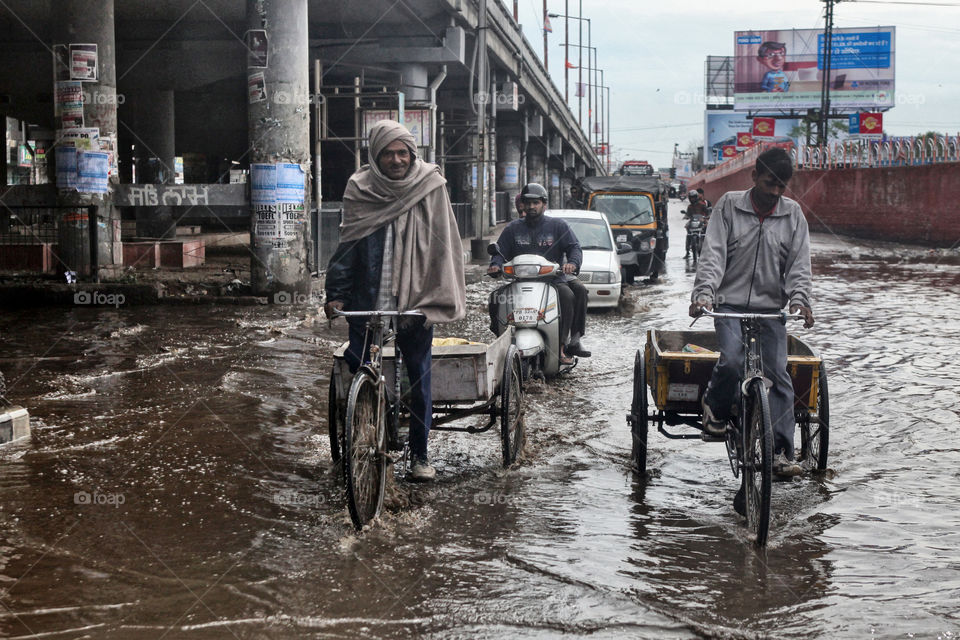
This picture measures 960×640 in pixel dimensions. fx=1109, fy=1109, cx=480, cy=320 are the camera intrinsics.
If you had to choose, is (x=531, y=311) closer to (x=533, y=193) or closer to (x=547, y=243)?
(x=547, y=243)

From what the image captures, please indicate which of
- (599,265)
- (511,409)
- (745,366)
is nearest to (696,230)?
(599,265)

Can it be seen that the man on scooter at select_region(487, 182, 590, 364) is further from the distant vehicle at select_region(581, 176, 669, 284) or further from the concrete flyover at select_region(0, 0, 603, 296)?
the distant vehicle at select_region(581, 176, 669, 284)

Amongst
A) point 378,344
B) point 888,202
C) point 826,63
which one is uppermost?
point 826,63

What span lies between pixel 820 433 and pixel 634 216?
16.2m

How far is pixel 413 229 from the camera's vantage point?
210 inches

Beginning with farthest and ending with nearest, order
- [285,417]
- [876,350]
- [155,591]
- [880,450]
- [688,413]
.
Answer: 1. [876,350]
2. [285,417]
3. [880,450]
4. [688,413]
5. [155,591]

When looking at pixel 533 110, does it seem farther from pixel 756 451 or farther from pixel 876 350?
pixel 756 451

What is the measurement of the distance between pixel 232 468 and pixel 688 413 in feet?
8.37

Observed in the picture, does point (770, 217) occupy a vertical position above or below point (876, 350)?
above

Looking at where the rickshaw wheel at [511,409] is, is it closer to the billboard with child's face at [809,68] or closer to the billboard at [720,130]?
the billboard with child's face at [809,68]

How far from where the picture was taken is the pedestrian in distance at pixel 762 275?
554 centimetres

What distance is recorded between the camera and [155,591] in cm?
423

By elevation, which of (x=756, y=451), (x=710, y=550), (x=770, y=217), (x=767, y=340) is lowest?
(x=710, y=550)

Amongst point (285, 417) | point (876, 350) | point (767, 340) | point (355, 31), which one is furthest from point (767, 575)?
point (355, 31)
